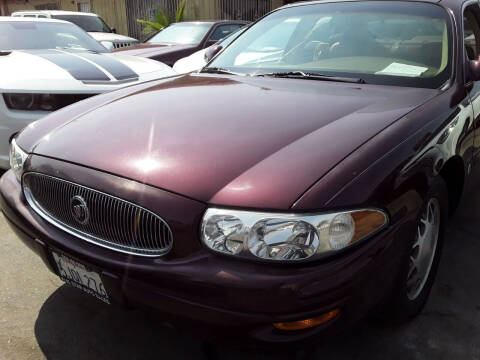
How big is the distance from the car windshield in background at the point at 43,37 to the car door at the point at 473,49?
159 inches

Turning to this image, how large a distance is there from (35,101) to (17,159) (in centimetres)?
160

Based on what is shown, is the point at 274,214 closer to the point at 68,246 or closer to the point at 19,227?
the point at 68,246

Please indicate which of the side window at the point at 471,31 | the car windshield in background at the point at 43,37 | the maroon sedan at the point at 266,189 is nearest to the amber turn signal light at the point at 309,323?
the maroon sedan at the point at 266,189

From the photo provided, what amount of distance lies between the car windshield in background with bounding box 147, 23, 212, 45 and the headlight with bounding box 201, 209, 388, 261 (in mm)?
6941

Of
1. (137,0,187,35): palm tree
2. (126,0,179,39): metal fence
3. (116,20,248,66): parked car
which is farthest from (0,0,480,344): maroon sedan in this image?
(126,0,179,39): metal fence

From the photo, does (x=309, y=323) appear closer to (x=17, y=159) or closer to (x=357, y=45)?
(x=17, y=159)

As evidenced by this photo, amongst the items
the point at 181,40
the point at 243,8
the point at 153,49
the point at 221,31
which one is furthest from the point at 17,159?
the point at 243,8

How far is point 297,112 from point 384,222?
0.68 metres

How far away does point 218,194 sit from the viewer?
5.08ft

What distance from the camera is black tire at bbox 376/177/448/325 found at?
1.85 metres

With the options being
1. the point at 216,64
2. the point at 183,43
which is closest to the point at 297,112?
the point at 216,64

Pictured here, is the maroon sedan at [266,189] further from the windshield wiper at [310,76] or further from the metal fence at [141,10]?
the metal fence at [141,10]

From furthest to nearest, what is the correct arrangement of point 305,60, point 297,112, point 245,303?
point 305,60, point 297,112, point 245,303

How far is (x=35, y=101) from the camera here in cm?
364
